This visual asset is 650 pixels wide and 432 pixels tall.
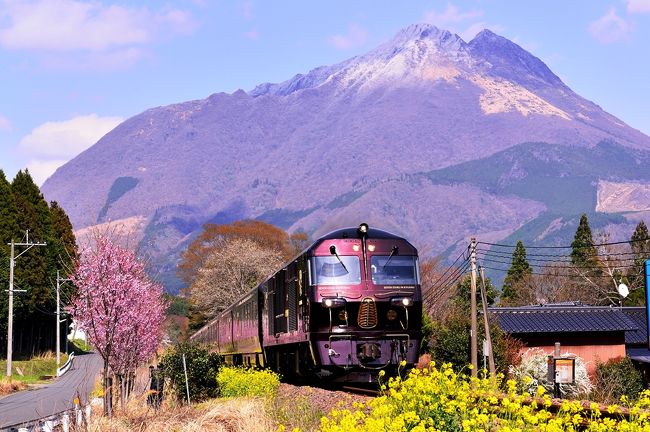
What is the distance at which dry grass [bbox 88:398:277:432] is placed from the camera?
17.8 metres

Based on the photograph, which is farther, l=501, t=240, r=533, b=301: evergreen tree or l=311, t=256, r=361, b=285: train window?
l=501, t=240, r=533, b=301: evergreen tree

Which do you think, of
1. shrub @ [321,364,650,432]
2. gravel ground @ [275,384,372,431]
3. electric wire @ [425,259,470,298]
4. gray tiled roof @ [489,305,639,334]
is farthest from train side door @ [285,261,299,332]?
gray tiled roof @ [489,305,639,334]

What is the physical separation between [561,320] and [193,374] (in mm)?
27737

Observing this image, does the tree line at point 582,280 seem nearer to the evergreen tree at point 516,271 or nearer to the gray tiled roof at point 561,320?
the evergreen tree at point 516,271

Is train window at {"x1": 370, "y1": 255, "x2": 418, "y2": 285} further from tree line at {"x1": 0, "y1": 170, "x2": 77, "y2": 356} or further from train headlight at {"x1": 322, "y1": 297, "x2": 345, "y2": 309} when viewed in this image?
tree line at {"x1": 0, "y1": 170, "x2": 77, "y2": 356}

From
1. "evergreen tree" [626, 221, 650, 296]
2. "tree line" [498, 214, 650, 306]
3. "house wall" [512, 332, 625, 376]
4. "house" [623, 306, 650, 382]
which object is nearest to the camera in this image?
"house wall" [512, 332, 625, 376]

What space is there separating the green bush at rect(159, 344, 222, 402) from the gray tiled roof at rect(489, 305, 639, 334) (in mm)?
23354

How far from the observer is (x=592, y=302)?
110438 millimetres

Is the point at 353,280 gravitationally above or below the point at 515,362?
above

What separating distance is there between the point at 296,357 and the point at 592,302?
87.0 m

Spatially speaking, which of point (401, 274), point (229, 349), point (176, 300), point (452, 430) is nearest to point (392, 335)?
point (401, 274)

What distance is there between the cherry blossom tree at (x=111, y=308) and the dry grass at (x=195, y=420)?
58.1 inches

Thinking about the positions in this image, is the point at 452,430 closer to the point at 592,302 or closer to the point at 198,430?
the point at 198,430

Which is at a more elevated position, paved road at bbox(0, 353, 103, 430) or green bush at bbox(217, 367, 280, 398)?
green bush at bbox(217, 367, 280, 398)
